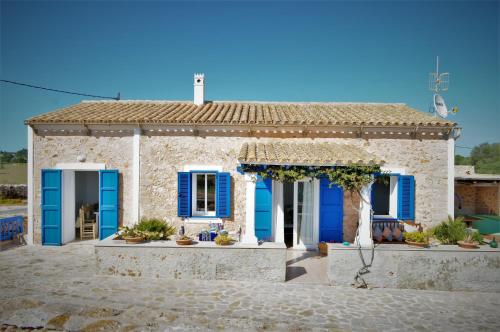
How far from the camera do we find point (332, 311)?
569 centimetres

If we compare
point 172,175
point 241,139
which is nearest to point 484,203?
point 241,139

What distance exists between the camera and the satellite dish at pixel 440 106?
10.8 meters

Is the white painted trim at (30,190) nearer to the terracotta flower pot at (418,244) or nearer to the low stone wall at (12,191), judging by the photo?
the terracotta flower pot at (418,244)

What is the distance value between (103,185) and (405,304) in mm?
9199

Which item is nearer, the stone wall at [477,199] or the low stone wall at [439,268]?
the low stone wall at [439,268]

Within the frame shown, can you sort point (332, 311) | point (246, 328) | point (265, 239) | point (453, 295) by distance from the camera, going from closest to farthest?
1. point (246, 328)
2. point (332, 311)
3. point (453, 295)
4. point (265, 239)

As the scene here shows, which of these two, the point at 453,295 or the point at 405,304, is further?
the point at 453,295

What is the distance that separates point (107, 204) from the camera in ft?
32.2

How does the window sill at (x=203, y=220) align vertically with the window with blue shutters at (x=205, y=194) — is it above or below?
below

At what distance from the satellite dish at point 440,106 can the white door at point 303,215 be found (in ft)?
18.9

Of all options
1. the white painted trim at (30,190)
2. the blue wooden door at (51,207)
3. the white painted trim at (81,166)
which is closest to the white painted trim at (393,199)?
the white painted trim at (81,166)

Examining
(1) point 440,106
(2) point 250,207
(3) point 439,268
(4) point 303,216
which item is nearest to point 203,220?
(2) point 250,207

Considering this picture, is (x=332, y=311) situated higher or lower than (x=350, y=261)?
lower

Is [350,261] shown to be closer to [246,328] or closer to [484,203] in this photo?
[246,328]
